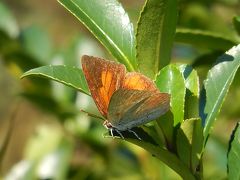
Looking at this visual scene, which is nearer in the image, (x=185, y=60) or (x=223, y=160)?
(x=223, y=160)

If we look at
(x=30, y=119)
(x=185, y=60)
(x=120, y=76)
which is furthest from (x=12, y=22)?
(x=30, y=119)

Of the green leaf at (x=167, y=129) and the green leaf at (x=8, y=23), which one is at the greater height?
the green leaf at (x=8, y=23)

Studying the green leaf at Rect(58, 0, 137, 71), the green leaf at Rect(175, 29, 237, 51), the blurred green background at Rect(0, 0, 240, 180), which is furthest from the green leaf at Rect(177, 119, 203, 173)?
the blurred green background at Rect(0, 0, 240, 180)

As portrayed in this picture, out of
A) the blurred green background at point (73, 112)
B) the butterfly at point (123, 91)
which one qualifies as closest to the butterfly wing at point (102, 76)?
the butterfly at point (123, 91)

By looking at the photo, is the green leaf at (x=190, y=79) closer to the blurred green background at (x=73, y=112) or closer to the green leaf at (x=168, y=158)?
the green leaf at (x=168, y=158)

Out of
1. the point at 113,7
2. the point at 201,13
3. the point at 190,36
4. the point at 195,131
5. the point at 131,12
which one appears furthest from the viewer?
the point at 131,12

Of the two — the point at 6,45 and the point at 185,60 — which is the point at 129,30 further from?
the point at 185,60

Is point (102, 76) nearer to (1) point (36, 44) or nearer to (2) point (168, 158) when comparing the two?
(2) point (168, 158)
